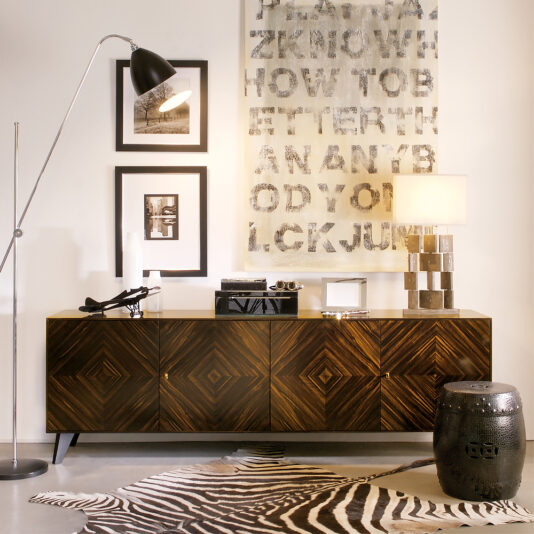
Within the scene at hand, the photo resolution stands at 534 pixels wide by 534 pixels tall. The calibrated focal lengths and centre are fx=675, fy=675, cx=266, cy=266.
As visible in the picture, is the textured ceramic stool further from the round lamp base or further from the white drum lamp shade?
the round lamp base

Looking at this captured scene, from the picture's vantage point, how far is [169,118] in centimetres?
367

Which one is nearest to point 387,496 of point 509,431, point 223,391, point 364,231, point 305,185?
point 509,431

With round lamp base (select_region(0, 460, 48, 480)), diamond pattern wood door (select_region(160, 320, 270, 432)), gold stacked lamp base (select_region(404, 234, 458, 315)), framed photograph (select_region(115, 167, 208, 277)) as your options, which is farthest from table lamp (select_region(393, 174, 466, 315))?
round lamp base (select_region(0, 460, 48, 480))

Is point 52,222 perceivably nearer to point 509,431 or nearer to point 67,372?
point 67,372

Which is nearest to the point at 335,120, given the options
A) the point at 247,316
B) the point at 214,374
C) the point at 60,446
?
the point at 247,316

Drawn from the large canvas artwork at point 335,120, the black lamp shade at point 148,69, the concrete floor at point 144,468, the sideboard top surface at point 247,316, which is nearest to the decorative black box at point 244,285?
the sideboard top surface at point 247,316

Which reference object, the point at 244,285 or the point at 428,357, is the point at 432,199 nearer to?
the point at 428,357

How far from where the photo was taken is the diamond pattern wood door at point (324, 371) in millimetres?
3227

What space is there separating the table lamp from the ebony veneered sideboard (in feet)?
0.71

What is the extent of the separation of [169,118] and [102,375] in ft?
4.66

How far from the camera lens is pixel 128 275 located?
3.42 meters

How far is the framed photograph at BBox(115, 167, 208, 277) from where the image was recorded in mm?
3652

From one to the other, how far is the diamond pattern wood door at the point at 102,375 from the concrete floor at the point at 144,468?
0.20m

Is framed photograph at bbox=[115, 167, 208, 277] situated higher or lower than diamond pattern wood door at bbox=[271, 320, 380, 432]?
higher
